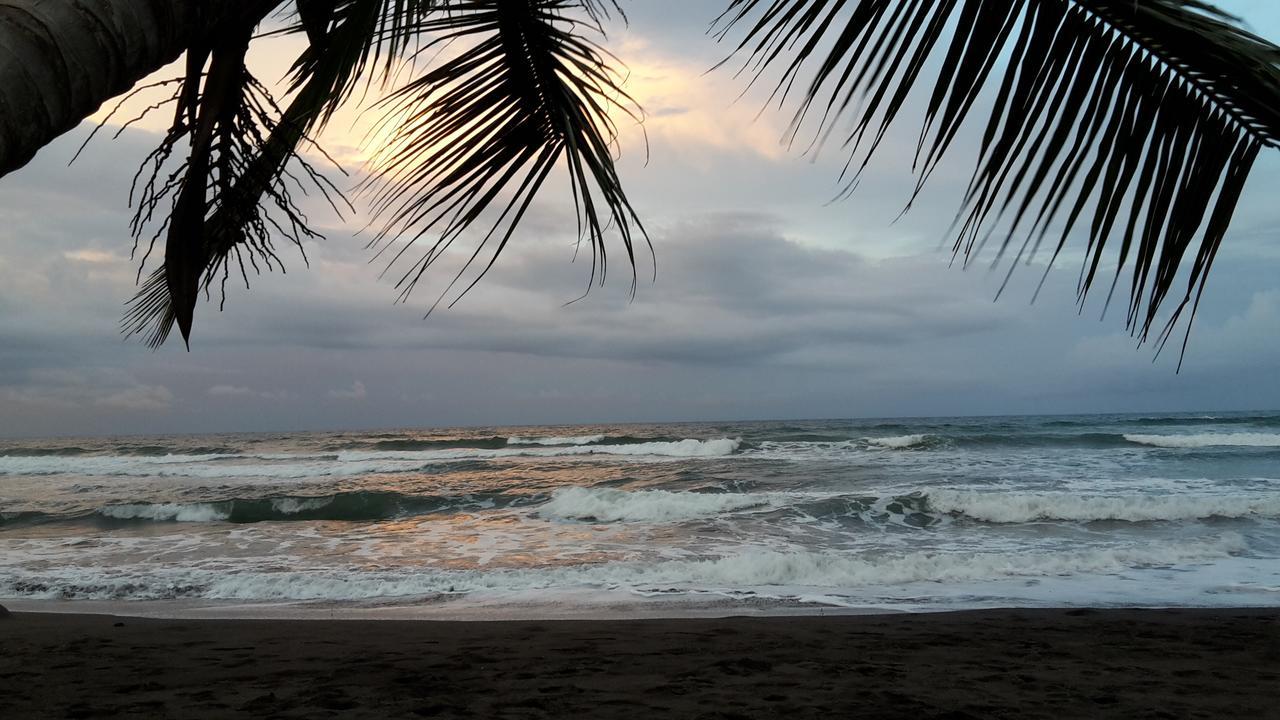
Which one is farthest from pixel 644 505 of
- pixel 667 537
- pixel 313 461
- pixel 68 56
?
pixel 313 461

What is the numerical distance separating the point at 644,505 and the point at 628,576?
5603 mm

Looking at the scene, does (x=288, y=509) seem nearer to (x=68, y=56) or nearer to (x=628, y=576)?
(x=628, y=576)

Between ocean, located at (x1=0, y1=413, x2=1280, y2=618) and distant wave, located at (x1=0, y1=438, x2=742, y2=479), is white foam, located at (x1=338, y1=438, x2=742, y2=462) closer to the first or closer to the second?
distant wave, located at (x1=0, y1=438, x2=742, y2=479)

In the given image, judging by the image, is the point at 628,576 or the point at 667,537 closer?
the point at 628,576

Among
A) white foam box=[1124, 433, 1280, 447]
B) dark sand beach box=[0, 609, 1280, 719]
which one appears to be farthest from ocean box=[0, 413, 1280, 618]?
white foam box=[1124, 433, 1280, 447]

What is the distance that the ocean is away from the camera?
25.0 feet

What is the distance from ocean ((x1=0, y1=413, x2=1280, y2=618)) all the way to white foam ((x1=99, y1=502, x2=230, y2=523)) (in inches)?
2.4

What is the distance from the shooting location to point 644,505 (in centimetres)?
→ 1398

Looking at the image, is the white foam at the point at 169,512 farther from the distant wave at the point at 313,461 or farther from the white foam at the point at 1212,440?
the white foam at the point at 1212,440

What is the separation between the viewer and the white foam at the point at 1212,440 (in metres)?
26.8

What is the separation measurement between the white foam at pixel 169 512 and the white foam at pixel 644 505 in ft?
18.2

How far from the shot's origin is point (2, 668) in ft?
15.9

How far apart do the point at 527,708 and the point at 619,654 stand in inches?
49.0

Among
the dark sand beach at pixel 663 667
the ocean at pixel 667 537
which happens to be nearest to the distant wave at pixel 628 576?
the ocean at pixel 667 537
